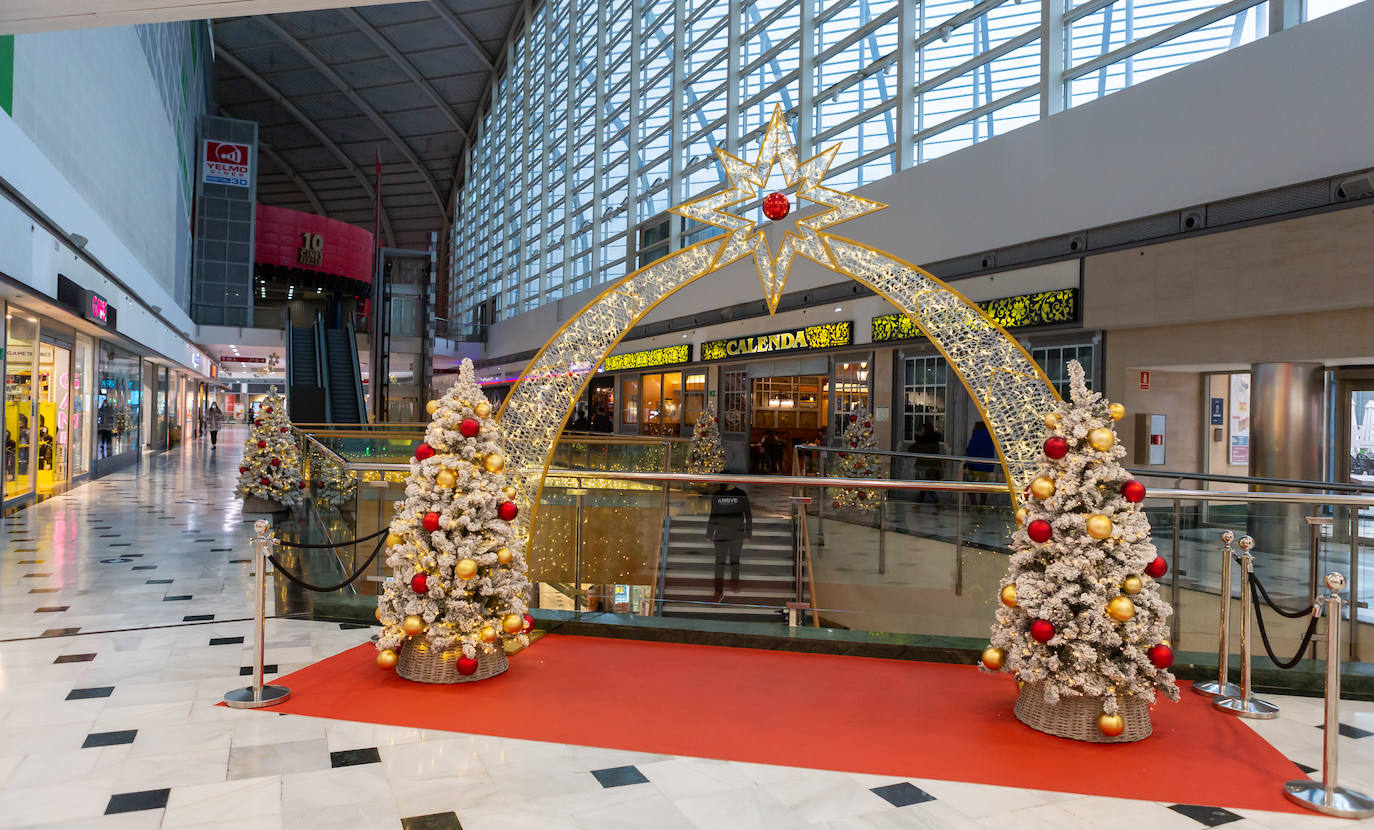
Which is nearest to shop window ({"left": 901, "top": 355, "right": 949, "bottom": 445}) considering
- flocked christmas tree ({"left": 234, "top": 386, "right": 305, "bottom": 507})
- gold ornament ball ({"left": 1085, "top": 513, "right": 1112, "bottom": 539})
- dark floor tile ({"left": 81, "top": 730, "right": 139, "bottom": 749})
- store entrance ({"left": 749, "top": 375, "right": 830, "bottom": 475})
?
store entrance ({"left": 749, "top": 375, "right": 830, "bottom": 475})

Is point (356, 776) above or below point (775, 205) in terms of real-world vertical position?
below

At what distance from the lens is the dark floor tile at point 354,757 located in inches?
130

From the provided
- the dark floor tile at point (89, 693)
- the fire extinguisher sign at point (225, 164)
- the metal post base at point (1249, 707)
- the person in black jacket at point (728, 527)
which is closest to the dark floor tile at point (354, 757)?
the dark floor tile at point (89, 693)

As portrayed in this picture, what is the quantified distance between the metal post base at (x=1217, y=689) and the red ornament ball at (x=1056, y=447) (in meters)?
1.65

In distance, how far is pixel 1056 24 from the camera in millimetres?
10734

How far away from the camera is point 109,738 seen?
3.51 metres

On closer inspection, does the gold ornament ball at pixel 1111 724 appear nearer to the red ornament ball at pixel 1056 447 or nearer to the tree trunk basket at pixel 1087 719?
Answer: the tree trunk basket at pixel 1087 719

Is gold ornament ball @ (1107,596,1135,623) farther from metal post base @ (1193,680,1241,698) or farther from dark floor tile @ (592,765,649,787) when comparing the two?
dark floor tile @ (592,765,649,787)

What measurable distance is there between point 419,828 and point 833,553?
4935mm

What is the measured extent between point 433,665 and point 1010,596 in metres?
2.84

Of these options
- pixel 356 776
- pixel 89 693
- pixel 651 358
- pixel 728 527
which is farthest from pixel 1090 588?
pixel 651 358

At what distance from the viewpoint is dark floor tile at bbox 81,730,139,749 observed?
11.3 feet

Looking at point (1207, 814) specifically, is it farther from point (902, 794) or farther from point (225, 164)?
point (225, 164)

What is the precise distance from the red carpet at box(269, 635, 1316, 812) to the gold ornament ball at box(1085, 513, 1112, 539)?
904 mm
